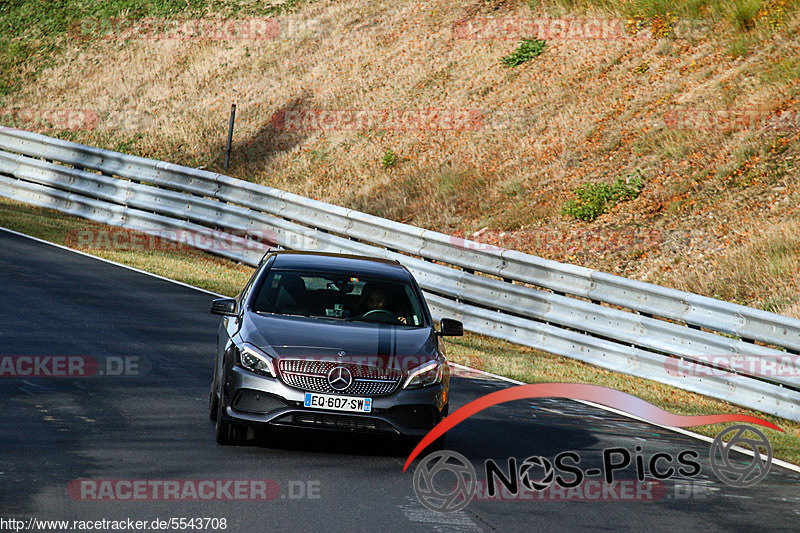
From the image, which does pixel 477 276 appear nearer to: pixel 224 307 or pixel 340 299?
pixel 340 299

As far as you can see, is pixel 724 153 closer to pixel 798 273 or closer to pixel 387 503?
pixel 798 273

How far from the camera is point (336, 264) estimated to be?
10.1 meters

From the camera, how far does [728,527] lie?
7473 mm

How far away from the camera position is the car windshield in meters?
9.50

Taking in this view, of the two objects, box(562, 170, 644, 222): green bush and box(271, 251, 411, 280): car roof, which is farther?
box(562, 170, 644, 222): green bush

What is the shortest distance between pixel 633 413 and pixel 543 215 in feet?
32.1
